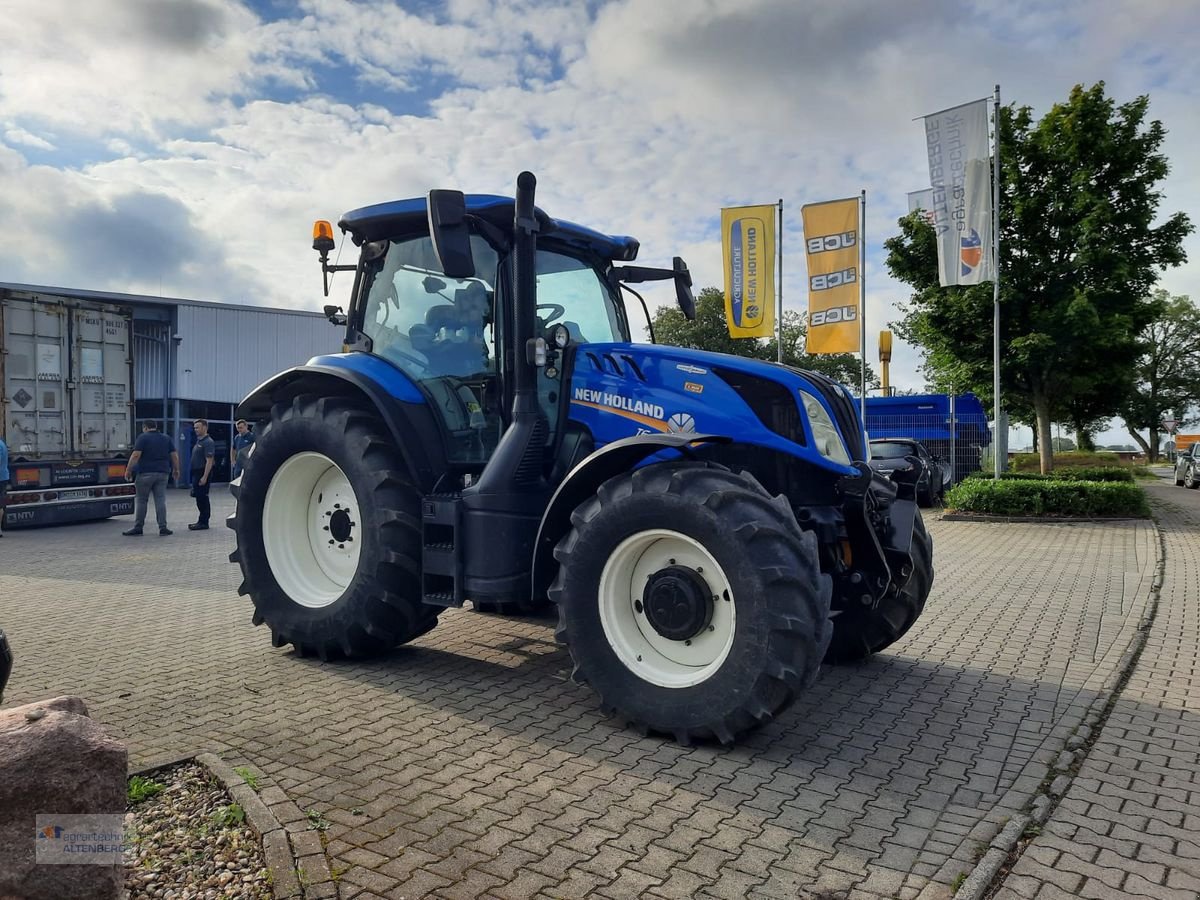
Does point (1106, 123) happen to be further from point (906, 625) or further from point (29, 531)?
point (29, 531)

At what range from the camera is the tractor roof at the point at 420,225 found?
5312 mm

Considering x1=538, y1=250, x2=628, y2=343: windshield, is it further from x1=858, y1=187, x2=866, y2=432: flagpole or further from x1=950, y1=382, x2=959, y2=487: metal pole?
x1=950, y1=382, x2=959, y2=487: metal pole

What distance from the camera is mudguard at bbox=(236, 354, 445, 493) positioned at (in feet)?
17.5

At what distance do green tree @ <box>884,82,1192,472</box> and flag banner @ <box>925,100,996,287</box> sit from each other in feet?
8.35

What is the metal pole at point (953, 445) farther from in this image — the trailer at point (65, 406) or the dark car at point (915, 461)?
the trailer at point (65, 406)

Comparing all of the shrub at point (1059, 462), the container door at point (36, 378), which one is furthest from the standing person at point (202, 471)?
the shrub at point (1059, 462)

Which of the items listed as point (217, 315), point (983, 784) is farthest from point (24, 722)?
point (217, 315)

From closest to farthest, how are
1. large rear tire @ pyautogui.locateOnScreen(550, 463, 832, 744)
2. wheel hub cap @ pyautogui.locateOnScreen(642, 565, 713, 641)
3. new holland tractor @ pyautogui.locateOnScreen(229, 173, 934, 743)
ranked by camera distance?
1. large rear tire @ pyautogui.locateOnScreen(550, 463, 832, 744)
2. new holland tractor @ pyautogui.locateOnScreen(229, 173, 934, 743)
3. wheel hub cap @ pyautogui.locateOnScreen(642, 565, 713, 641)

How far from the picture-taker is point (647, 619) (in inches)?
172

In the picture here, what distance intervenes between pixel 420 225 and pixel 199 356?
2088 cm

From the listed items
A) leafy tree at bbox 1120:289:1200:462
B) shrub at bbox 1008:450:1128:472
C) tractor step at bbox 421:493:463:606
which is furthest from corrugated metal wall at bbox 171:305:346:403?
leafy tree at bbox 1120:289:1200:462

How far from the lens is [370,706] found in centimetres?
474

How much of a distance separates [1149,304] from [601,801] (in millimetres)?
19328

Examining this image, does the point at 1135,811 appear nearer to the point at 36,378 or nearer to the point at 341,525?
the point at 341,525
